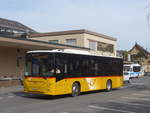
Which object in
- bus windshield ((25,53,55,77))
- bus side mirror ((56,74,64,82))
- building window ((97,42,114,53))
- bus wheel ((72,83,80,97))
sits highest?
building window ((97,42,114,53))

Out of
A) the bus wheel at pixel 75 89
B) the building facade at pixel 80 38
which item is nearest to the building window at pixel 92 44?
the building facade at pixel 80 38

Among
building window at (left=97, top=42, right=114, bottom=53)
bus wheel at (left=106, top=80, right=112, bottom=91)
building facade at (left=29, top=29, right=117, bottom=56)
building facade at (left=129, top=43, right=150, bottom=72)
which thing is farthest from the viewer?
building facade at (left=129, top=43, right=150, bottom=72)

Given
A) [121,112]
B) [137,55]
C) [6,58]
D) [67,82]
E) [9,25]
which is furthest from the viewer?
[137,55]

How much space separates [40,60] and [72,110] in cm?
517

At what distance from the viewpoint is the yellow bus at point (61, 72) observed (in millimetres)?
16031

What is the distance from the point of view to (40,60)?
54.1 feet

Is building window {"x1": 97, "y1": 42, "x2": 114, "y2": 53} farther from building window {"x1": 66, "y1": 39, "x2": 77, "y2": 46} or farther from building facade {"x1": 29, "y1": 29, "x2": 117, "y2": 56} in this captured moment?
building window {"x1": 66, "y1": 39, "x2": 77, "y2": 46}

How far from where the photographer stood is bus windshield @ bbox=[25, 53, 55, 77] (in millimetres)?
16070

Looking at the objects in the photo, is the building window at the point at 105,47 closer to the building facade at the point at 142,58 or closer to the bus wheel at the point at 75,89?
the bus wheel at the point at 75,89

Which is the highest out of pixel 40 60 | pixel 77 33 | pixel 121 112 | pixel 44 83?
pixel 77 33

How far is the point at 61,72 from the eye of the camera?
54.2 ft

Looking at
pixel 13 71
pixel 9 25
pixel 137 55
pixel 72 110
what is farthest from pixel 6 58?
pixel 137 55

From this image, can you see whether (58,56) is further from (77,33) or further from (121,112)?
(77,33)

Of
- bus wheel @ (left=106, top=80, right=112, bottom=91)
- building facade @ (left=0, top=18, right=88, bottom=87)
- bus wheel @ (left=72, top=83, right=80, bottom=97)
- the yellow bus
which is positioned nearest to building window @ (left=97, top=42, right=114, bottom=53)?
building facade @ (left=0, top=18, right=88, bottom=87)
